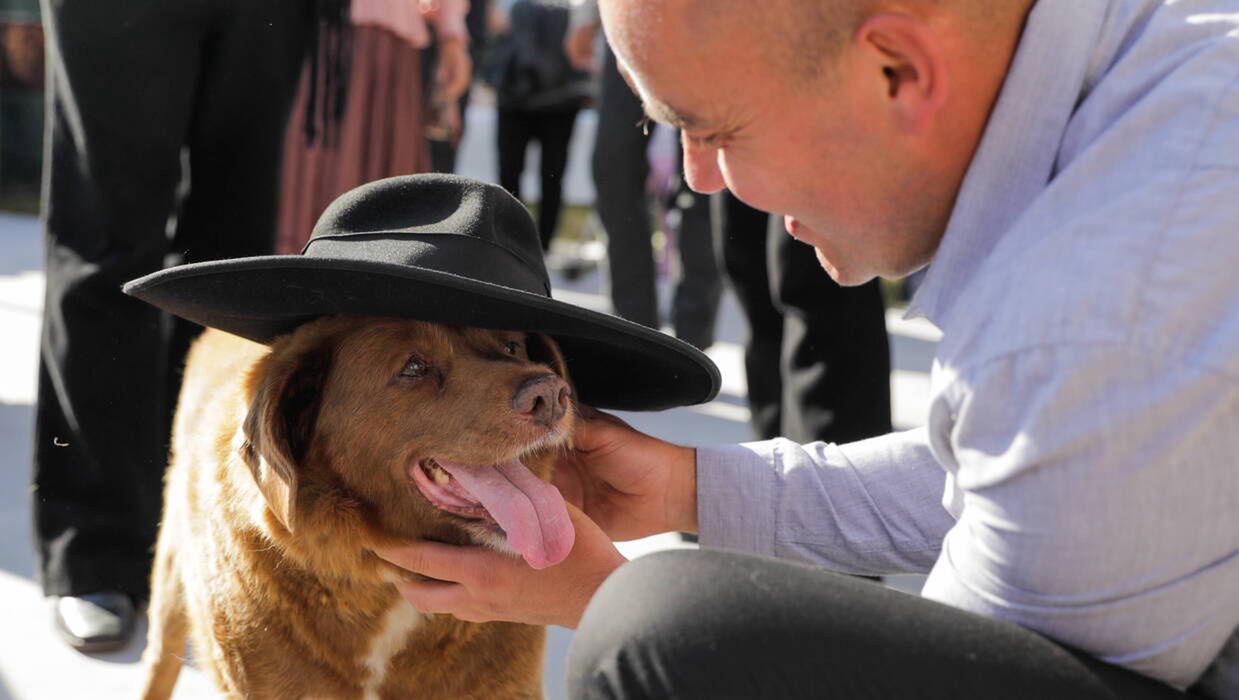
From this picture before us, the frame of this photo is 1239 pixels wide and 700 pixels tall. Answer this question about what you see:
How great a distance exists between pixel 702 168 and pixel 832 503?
696mm

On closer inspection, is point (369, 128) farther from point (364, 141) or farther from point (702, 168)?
point (702, 168)

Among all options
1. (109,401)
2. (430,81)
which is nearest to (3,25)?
(430,81)

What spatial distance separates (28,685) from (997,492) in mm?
2410

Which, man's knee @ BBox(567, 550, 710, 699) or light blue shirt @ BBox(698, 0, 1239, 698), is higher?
light blue shirt @ BBox(698, 0, 1239, 698)

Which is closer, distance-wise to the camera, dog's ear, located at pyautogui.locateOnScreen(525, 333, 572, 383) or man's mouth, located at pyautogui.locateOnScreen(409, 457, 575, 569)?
man's mouth, located at pyautogui.locateOnScreen(409, 457, 575, 569)

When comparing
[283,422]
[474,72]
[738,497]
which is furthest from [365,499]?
[474,72]

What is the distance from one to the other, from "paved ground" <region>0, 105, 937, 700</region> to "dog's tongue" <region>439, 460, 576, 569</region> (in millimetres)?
948

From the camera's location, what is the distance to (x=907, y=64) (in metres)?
1.45

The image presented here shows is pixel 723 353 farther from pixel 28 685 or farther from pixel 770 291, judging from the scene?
pixel 28 685

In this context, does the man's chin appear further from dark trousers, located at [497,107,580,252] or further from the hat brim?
dark trousers, located at [497,107,580,252]

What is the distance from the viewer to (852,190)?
1602 millimetres

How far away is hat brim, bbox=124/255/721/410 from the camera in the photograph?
75.9 inches

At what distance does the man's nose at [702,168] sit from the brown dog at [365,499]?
0.54 m

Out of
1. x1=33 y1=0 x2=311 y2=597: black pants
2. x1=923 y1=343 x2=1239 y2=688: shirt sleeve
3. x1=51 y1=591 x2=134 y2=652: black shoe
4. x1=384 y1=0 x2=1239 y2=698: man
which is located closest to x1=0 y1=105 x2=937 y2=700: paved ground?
x1=51 y1=591 x2=134 y2=652: black shoe
